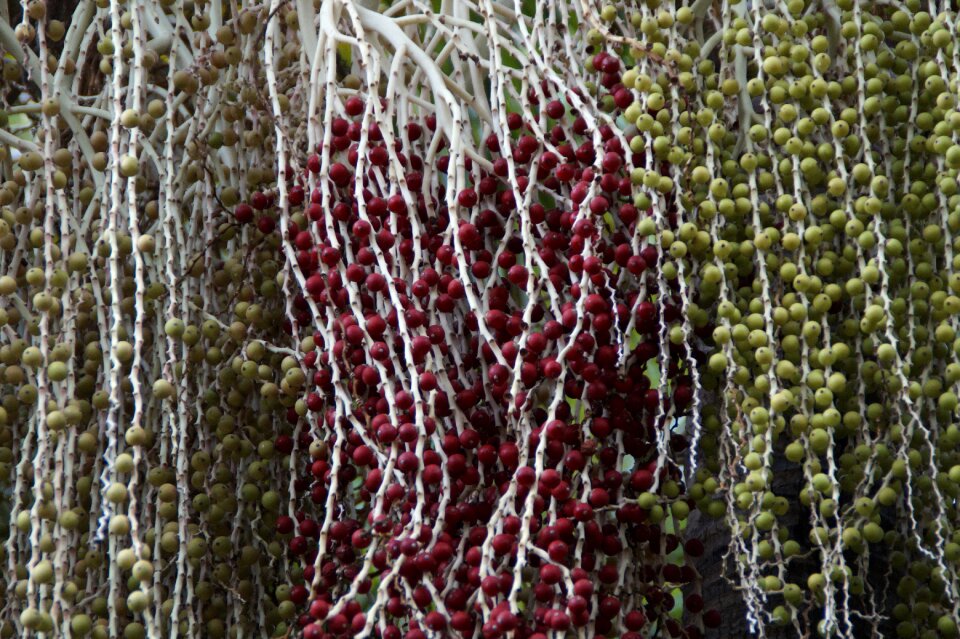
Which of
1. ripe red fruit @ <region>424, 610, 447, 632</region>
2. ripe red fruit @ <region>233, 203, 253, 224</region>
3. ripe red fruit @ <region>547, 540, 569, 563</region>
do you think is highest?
ripe red fruit @ <region>233, 203, 253, 224</region>

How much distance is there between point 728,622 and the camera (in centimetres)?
167

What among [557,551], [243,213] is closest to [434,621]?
[557,551]

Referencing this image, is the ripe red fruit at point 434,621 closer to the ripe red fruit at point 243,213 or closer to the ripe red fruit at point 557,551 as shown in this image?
the ripe red fruit at point 557,551

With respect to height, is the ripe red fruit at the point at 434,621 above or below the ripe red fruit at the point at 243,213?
below

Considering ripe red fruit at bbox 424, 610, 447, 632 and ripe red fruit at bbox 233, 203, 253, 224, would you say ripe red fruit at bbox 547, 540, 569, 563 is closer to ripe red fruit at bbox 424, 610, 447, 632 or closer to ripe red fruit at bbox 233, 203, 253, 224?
ripe red fruit at bbox 424, 610, 447, 632

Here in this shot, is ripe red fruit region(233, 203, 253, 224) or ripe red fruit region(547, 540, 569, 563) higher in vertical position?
ripe red fruit region(233, 203, 253, 224)

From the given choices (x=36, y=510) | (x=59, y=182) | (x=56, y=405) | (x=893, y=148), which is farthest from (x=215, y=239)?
(x=893, y=148)

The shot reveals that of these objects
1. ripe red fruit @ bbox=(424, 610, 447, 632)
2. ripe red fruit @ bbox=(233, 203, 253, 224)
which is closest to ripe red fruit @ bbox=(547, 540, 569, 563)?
ripe red fruit @ bbox=(424, 610, 447, 632)

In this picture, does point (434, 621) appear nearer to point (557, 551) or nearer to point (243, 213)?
point (557, 551)

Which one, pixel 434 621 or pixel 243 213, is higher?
pixel 243 213

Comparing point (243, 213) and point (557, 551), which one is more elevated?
point (243, 213)

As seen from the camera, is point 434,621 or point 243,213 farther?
point 243,213

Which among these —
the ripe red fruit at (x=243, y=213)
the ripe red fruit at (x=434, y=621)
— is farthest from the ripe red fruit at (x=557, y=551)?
the ripe red fruit at (x=243, y=213)

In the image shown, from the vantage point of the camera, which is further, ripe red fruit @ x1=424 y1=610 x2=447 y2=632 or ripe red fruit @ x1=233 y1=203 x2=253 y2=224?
ripe red fruit @ x1=233 y1=203 x2=253 y2=224
